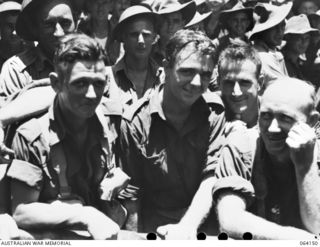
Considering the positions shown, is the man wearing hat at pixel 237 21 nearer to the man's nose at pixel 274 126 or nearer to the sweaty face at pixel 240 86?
the sweaty face at pixel 240 86

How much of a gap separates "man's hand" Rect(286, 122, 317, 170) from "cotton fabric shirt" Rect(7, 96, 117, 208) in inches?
45.5

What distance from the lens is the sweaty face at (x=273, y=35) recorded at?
289 inches

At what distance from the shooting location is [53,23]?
20.9ft

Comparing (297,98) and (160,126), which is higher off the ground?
(297,98)

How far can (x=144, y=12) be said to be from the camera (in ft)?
22.4

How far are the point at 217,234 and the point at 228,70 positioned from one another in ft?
4.53

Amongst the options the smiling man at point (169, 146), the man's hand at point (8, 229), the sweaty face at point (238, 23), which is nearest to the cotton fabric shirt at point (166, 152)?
the smiling man at point (169, 146)

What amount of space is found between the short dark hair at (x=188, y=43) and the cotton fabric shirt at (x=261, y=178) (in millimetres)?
690

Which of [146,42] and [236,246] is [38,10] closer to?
[146,42]

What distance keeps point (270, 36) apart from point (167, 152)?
222cm

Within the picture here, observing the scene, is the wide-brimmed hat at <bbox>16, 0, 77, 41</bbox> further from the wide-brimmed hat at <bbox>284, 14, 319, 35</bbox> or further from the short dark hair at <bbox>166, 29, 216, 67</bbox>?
the wide-brimmed hat at <bbox>284, 14, 319, 35</bbox>

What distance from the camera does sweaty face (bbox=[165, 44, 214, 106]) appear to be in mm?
5352

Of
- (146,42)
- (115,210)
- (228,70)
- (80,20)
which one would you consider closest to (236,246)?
(115,210)

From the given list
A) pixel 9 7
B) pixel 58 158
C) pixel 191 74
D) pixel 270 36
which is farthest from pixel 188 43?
pixel 9 7
